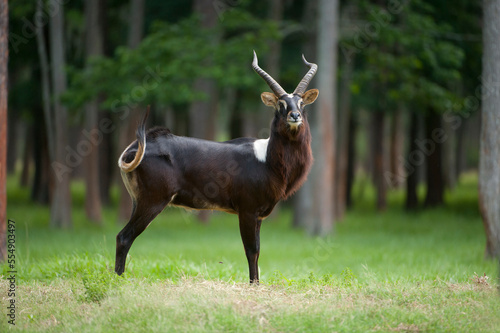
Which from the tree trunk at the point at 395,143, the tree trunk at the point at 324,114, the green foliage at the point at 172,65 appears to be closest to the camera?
the tree trunk at the point at 324,114

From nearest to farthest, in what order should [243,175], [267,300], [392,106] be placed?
[267,300] < [243,175] < [392,106]

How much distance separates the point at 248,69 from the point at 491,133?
29.6ft

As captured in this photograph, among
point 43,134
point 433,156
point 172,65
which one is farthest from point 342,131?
point 43,134

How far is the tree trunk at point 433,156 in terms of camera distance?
22.3 meters

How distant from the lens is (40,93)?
2292cm

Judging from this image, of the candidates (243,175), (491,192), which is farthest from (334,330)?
(491,192)

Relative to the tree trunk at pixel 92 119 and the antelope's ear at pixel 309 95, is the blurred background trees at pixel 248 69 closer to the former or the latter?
the tree trunk at pixel 92 119

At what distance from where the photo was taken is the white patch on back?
728 centimetres

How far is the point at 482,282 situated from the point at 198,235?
448 inches

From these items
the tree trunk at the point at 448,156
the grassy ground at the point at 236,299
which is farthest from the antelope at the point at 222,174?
the tree trunk at the point at 448,156

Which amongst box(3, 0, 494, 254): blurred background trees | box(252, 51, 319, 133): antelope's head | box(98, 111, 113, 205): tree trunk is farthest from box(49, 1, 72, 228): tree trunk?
box(252, 51, 319, 133): antelope's head

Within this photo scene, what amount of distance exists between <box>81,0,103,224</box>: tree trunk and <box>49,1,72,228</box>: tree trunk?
94 centimetres

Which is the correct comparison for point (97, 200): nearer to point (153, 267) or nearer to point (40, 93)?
point (40, 93)

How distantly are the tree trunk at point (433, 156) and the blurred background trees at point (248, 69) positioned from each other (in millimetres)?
52
